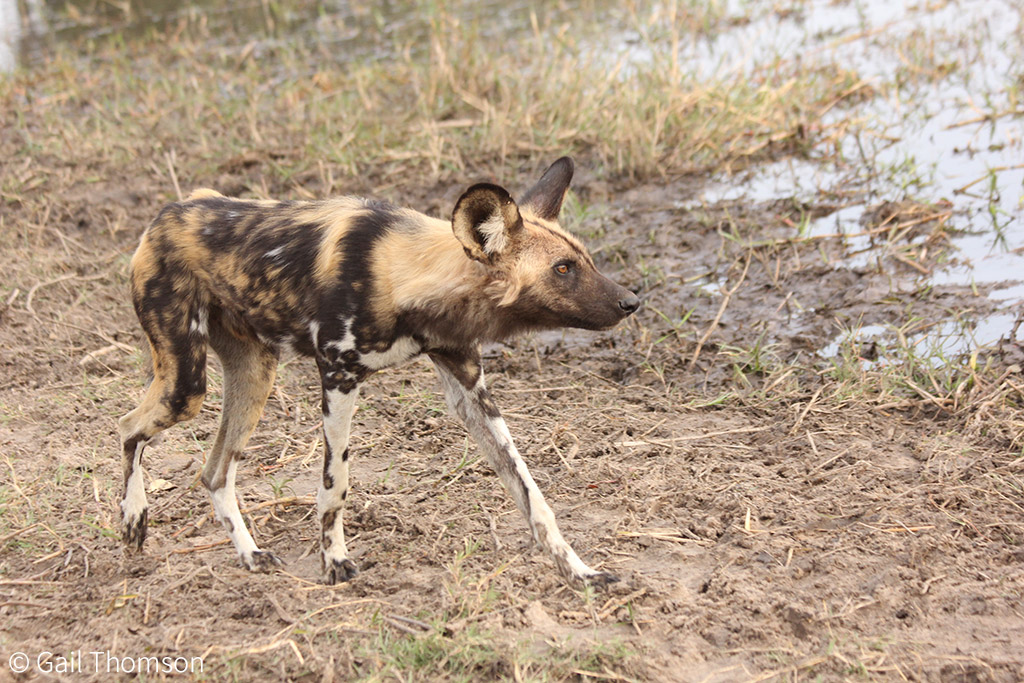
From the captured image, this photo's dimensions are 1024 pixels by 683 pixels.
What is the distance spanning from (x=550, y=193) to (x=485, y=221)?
48 cm

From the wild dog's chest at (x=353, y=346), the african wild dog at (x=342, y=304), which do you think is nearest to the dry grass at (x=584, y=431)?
the african wild dog at (x=342, y=304)

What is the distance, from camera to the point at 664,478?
3654 mm

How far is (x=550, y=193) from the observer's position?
134 inches

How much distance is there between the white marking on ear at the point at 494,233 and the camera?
299 cm

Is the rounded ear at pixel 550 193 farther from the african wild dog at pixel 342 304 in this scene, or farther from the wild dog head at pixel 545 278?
the wild dog head at pixel 545 278

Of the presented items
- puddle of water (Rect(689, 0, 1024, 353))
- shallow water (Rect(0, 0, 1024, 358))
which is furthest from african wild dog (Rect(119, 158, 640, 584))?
shallow water (Rect(0, 0, 1024, 358))

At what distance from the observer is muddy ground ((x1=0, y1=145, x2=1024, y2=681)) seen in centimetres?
278

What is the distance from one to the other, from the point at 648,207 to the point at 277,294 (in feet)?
9.72

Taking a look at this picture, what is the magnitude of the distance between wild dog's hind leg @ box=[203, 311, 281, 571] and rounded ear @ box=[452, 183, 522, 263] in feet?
3.05

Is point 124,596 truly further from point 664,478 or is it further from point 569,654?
point 664,478

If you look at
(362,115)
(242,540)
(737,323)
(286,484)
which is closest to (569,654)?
(242,540)

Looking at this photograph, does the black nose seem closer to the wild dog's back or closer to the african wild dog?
the african wild dog

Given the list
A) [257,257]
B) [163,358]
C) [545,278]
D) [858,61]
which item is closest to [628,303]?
[545,278]

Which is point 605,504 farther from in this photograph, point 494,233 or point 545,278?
point 494,233
